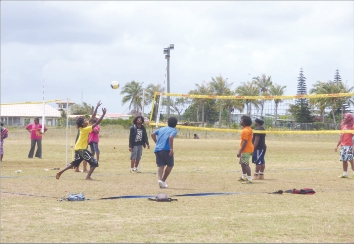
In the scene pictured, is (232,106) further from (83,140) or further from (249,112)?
(83,140)

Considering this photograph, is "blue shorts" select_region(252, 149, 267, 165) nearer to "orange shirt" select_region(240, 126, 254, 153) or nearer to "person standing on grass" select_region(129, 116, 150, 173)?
"orange shirt" select_region(240, 126, 254, 153)

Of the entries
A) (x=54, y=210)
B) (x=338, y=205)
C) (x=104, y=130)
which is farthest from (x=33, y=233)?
(x=104, y=130)

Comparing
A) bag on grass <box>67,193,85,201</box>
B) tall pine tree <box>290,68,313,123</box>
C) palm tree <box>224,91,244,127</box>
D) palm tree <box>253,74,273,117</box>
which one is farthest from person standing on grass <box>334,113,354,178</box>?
palm tree <box>253,74,273,117</box>

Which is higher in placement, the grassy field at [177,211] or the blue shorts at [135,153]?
the blue shorts at [135,153]

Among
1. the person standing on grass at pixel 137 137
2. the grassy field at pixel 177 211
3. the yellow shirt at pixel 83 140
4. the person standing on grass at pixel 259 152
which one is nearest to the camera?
the grassy field at pixel 177 211

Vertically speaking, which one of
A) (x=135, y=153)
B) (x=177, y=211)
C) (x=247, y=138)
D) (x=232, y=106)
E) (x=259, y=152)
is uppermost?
(x=232, y=106)

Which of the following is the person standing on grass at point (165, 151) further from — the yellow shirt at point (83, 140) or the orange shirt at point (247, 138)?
the yellow shirt at point (83, 140)

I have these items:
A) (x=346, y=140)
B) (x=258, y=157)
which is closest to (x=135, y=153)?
(x=258, y=157)

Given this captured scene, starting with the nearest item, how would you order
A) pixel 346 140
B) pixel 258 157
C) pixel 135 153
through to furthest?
pixel 258 157, pixel 346 140, pixel 135 153

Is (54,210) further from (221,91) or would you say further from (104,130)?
(104,130)

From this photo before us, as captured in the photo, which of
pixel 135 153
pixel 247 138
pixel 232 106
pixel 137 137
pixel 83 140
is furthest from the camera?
pixel 232 106

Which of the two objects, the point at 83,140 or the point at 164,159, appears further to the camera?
the point at 83,140

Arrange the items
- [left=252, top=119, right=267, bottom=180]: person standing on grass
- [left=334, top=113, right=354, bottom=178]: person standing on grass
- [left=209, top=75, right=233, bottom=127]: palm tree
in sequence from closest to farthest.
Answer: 1. [left=334, top=113, right=354, bottom=178]: person standing on grass
2. [left=252, top=119, right=267, bottom=180]: person standing on grass
3. [left=209, top=75, right=233, bottom=127]: palm tree

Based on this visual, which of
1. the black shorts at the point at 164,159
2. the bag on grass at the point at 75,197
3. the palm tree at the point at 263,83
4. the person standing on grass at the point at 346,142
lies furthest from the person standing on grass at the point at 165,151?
the palm tree at the point at 263,83
